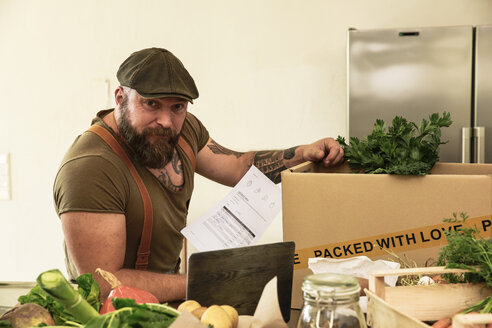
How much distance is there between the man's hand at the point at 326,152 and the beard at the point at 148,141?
0.42m

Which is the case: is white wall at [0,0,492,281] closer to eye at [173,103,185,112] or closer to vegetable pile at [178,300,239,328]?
eye at [173,103,185,112]

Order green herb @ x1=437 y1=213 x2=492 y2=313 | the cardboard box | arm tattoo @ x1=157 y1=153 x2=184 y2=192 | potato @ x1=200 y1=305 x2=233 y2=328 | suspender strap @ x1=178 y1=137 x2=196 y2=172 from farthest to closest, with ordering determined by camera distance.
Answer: suspender strap @ x1=178 y1=137 x2=196 y2=172
arm tattoo @ x1=157 y1=153 x2=184 y2=192
the cardboard box
green herb @ x1=437 y1=213 x2=492 y2=313
potato @ x1=200 y1=305 x2=233 y2=328

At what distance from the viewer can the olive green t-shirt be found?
1462 mm

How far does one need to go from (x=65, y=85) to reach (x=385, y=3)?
216 cm

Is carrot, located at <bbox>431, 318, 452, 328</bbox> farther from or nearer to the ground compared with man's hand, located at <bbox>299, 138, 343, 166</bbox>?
nearer to the ground

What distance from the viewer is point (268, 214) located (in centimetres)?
158

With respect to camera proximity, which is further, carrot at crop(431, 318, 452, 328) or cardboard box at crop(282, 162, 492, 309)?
cardboard box at crop(282, 162, 492, 309)

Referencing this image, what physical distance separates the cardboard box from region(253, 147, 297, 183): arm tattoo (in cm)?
70

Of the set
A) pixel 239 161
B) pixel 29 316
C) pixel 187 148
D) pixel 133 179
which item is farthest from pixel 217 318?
pixel 239 161

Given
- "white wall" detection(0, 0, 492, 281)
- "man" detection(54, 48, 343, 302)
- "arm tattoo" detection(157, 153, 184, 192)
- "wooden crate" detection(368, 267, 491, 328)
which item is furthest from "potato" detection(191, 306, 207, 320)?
"white wall" detection(0, 0, 492, 281)

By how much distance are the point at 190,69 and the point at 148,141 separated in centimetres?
204

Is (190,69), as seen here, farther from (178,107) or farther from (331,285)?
(331,285)

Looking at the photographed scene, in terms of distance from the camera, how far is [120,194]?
1518mm

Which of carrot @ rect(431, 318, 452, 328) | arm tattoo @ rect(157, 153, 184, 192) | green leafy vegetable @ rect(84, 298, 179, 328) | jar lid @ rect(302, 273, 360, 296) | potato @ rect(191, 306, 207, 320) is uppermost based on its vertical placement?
arm tattoo @ rect(157, 153, 184, 192)
